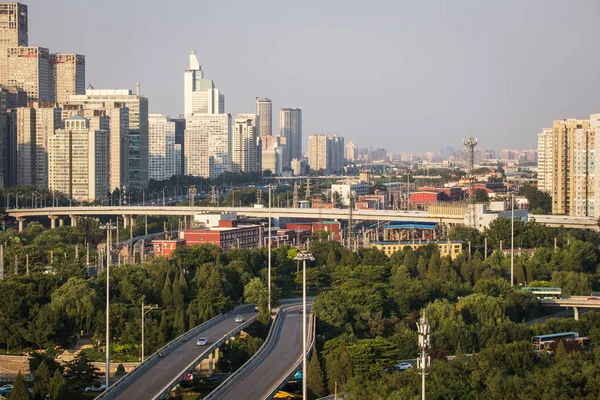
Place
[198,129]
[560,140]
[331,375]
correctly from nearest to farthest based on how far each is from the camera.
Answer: [331,375], [560,140], [198,129]

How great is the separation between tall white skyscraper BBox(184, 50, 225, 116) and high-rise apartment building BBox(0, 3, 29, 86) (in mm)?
38247

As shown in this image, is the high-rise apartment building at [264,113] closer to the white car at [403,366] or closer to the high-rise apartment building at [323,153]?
the high-rise apartment building at [323,153]

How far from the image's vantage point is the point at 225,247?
39.5 meters

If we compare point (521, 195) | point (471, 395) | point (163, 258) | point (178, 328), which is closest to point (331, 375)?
point (471, 395)

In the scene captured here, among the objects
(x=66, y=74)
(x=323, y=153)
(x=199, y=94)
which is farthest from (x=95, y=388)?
(x=323, y=153)

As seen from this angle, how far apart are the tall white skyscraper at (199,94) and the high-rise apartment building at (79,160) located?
64.4m

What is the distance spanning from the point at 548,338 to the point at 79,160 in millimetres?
41108

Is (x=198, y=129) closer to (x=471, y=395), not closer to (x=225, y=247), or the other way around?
(x=225, y=247)

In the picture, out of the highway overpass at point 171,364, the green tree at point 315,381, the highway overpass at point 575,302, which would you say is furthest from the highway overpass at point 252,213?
the green tree at point 315,381

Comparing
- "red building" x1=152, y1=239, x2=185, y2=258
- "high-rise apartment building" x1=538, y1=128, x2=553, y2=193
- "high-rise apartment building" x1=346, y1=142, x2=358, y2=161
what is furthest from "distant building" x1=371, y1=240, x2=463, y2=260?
"high-rise apartment building" x1=346, y1=142, x2=358, y2=161

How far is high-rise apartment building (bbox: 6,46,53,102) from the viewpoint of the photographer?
8244cm

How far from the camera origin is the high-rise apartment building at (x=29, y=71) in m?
82.4

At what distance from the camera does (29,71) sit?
3265 inches

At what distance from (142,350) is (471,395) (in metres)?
6.85
